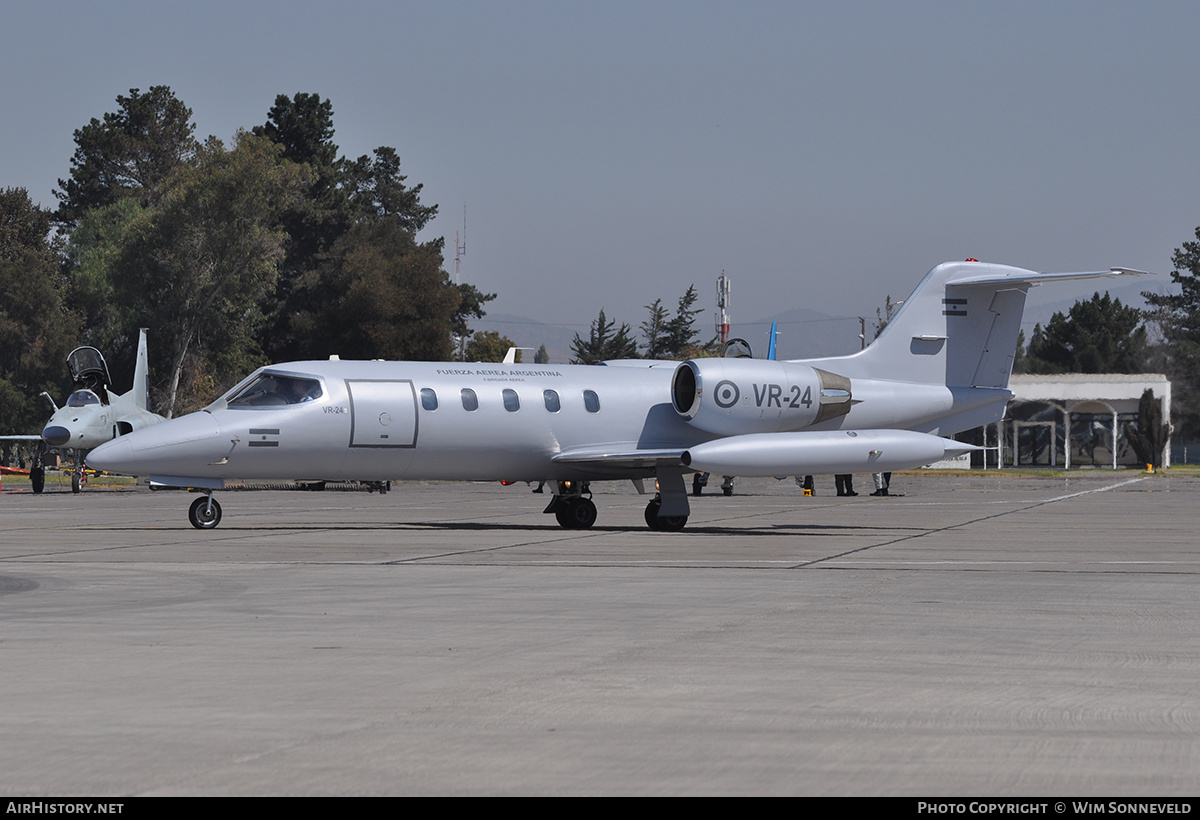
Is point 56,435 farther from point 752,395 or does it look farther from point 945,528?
point 945,528

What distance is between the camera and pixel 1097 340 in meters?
123

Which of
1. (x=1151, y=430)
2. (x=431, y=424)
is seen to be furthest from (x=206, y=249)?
(x=431, y=424)

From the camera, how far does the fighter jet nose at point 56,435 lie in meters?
41.7

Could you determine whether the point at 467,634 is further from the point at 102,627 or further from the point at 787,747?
the point at 787,747

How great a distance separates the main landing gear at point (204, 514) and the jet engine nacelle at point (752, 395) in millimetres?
8393

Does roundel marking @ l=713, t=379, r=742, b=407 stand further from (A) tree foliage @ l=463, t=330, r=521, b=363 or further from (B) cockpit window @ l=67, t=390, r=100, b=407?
(A) tree foliage @ l=463, t=330, r=521, b=363

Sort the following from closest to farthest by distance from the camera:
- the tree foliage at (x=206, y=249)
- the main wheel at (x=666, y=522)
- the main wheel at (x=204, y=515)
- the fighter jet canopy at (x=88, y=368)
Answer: the main wheel at (x=204, y=515)
the main wheel at (x=666, y=522)
the fighter jet canopy at (x=88, y=368)
the tree foliage at (x=206, y=249)

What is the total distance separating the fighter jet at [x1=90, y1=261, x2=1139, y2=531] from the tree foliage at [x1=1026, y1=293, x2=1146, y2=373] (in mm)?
100107

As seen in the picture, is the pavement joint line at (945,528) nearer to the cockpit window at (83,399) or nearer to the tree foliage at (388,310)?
the cockpit window at (83,399)

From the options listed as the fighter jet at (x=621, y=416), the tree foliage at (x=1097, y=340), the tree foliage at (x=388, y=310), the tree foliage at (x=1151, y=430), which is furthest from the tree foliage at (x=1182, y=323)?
the fighter jet at (x=621, y=416)

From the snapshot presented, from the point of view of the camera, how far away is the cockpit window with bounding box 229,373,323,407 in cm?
2306

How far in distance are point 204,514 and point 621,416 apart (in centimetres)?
751

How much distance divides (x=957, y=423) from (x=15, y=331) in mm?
75287
